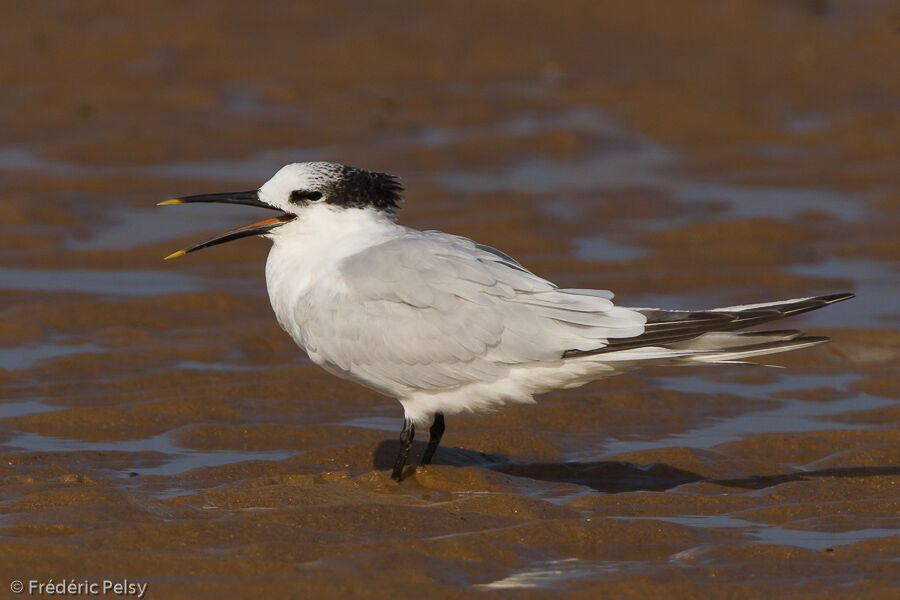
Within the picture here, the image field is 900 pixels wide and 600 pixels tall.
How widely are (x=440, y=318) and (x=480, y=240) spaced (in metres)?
5.08

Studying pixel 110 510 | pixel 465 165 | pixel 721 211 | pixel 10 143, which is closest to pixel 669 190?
pixel 721 211

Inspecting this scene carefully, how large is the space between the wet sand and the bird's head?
48.0 inches

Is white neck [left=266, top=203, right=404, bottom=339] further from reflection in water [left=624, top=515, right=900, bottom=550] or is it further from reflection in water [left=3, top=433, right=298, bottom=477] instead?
reflection in water [left=624, top=515, right=900, bottom=550]

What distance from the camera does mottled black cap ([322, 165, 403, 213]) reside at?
7156mm

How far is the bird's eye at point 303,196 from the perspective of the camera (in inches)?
281

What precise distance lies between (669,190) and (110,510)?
835 centimetres

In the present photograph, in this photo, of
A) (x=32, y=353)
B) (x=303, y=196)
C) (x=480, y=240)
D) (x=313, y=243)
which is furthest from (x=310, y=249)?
(x=480, y=240)

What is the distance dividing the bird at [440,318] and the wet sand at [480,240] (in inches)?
19.4

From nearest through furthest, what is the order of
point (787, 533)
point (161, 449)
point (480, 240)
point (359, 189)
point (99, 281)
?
point (787, 533) < point (359, 189) < point (161, 449) < point (99, 281) < point (480, 240)

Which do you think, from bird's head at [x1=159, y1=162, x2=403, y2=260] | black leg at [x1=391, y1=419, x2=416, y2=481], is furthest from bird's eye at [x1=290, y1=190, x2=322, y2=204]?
black leg at [x1=391, y1=419, x2=416, y2=481]

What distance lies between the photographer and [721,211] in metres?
12.7

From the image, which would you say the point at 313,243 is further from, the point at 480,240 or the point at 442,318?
the point at 480,240

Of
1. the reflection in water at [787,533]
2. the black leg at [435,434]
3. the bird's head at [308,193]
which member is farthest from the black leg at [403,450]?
the reflection in water at [787,533]

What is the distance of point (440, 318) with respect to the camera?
667 centimetres
